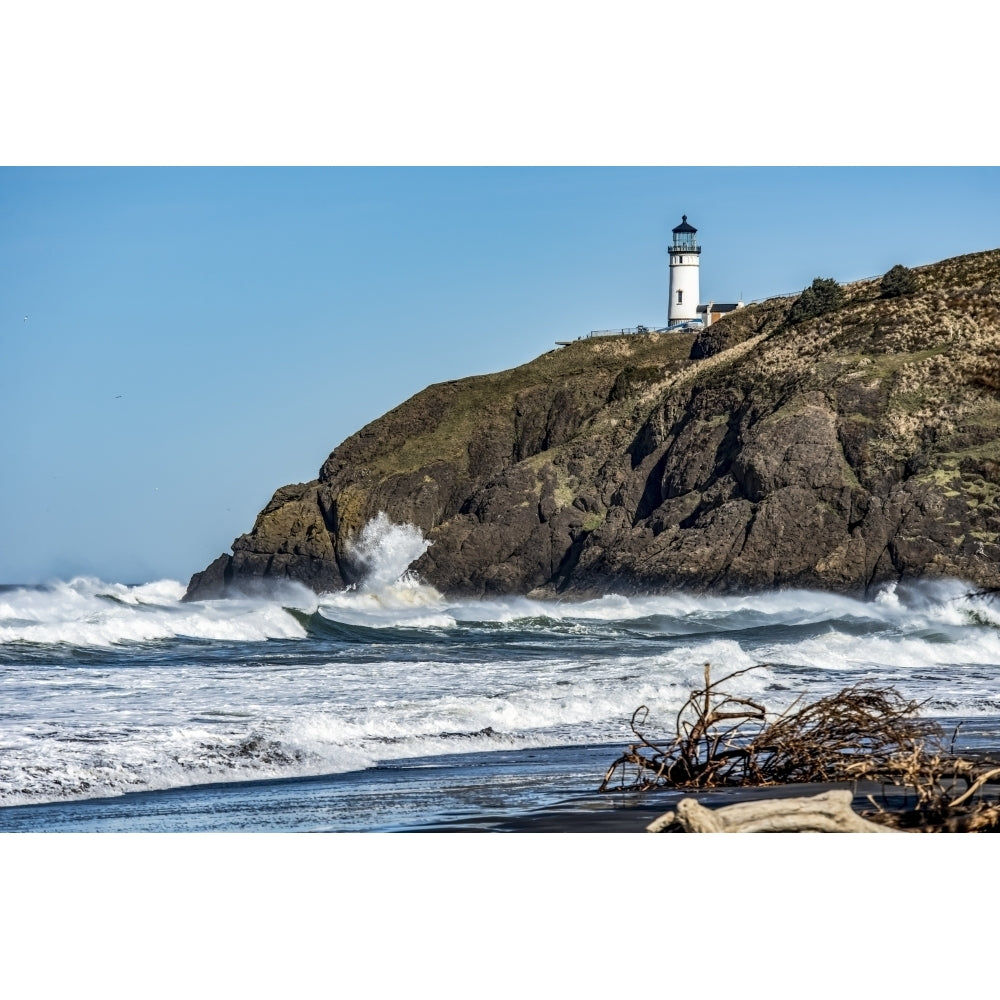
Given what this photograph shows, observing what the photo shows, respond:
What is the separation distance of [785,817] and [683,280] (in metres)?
86.2

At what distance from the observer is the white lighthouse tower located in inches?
3578

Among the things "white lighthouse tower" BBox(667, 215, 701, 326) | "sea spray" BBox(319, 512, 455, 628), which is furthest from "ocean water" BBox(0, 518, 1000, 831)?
"white lighthouse tower" BBox(667, 215, 701, 326)

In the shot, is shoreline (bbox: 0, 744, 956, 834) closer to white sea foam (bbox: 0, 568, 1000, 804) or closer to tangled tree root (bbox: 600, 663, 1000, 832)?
tangled tree root (bbox: 600, 663, 1000, 832)

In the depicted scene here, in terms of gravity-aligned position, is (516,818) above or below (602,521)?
below

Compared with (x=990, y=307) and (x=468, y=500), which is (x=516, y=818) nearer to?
(x=990, y=307)

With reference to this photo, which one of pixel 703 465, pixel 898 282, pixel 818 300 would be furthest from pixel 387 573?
pixel 898 282

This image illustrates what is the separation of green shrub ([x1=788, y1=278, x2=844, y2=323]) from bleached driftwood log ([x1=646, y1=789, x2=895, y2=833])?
63.3 m

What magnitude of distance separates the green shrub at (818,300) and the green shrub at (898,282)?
255 centimetres

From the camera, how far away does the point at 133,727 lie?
14.2 meters

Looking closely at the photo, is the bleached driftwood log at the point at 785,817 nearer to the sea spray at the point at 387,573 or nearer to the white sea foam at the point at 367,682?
the white sea foam at the point at 367,682

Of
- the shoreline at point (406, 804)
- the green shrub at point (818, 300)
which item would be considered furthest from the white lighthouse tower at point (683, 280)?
the shoreline at point (406, 804)

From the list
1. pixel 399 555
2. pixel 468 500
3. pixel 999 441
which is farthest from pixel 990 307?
pixel 399 555

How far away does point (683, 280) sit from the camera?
299 feet

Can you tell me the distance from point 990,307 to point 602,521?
18.8 m
